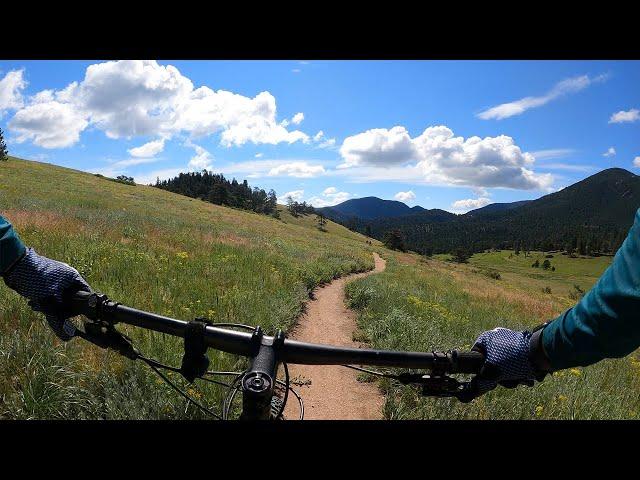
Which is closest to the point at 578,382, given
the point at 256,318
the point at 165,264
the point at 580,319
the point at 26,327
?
the point at 256,318

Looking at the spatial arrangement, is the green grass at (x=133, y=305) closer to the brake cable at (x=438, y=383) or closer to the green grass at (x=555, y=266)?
the brake cable at (x=438, y=383)

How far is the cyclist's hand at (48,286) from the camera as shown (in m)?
2.07

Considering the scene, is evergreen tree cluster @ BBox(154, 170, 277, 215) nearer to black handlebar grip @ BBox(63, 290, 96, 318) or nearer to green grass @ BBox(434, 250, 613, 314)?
green grass @ BBox(434, 250, 613, 314)

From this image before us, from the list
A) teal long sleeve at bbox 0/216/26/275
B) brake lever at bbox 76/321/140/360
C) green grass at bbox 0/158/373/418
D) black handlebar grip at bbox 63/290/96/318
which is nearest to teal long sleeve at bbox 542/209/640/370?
brake lever at bbox 76/321/140/360

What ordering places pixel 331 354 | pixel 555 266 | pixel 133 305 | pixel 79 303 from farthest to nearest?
pixel 555 266 < pixel 133 305 < pixel 79 303 < pixel 331 354

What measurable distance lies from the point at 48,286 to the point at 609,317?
2.54 meters

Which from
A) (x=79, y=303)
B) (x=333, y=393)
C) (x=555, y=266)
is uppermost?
(x=555, y=266)

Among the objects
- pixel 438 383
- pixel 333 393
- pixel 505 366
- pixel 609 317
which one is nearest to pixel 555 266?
pixel 333 393

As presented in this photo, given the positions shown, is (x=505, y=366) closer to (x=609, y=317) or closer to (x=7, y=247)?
(x=609, y=317)

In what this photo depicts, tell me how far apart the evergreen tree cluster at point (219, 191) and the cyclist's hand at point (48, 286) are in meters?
127

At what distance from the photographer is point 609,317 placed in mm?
1226

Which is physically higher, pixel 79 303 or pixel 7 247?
pixel 7 247

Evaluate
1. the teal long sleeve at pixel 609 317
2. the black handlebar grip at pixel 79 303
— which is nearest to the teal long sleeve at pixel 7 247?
the black handlebar grip at pixel 79 303

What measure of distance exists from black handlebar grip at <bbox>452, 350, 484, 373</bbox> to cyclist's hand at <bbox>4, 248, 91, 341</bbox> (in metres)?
1.94
